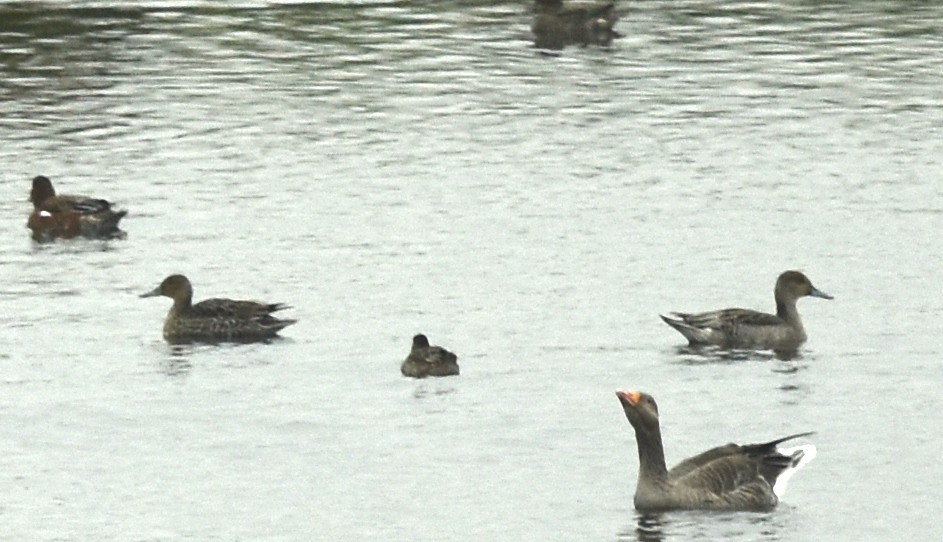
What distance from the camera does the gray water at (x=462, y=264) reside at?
19.0 metres

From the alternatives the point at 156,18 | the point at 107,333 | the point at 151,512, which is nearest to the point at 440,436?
the point at 151,512

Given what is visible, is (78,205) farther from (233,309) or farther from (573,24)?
(573,24)

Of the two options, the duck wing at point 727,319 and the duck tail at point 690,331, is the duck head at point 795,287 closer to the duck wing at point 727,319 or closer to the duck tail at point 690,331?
the duck wing at point 727,319

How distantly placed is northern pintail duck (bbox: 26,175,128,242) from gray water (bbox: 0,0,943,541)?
Answer: 0.80ft

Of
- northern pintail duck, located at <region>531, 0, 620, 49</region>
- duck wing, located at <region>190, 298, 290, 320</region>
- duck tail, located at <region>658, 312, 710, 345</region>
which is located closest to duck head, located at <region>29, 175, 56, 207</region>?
duck wing, located at <region>190, 298, 290, 320</region>

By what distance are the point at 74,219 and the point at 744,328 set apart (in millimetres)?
9510

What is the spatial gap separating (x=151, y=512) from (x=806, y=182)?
51.7ft

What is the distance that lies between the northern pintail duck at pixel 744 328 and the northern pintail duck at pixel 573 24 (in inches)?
917

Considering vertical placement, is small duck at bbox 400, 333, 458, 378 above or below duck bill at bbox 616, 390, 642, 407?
below

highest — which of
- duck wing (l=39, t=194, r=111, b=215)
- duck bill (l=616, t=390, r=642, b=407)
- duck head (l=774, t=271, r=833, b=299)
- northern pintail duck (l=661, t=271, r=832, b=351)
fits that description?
duck bill (l=616, t=390, r=642, b=407)

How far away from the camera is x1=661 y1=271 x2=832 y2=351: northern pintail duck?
23859 mm

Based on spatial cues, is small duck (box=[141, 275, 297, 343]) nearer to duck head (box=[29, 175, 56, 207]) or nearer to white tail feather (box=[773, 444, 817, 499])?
duck head (box=[29, 175, 56, 207])

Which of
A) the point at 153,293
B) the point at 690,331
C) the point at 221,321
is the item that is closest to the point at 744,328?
the point at 690,331

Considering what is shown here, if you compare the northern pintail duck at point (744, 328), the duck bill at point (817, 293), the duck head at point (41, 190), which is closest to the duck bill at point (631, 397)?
the northern pintail duck at point (744, 328)
